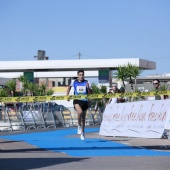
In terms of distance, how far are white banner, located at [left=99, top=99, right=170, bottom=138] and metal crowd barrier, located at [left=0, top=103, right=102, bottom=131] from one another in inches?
264

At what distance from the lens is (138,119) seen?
13586mm

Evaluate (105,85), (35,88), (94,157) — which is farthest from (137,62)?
(94,157)

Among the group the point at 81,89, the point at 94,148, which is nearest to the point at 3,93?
the point at 81,89

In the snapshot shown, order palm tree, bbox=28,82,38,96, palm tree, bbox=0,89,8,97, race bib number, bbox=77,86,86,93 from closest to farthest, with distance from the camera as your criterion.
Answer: race bib number, bbox=77,86,86,93
palm tree, bbox=0,89,8,97
palm tree, bbox=28,82,38,96

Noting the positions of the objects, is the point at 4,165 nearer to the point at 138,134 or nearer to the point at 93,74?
the point at 138,134

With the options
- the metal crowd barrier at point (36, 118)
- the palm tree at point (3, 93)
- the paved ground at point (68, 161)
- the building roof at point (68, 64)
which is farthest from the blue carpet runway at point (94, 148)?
the building roof at point (68, 64)

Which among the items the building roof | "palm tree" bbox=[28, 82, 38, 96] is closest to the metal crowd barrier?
the building roof

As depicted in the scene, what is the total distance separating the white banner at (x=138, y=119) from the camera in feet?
39.8

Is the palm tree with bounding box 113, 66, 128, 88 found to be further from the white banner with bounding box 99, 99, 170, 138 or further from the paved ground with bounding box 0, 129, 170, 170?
the paved ground with bounding box 0, 129, 170, 170

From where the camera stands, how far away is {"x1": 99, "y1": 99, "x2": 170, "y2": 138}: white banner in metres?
12.1

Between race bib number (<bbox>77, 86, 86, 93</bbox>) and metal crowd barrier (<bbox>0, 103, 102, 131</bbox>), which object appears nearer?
race bib number (<bbox>77, 86, 86, 93</bbox>)

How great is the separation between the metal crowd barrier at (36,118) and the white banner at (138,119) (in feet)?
22.0

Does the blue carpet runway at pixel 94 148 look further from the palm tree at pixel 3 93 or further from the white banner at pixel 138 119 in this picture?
the palm tree at pixel 3 93

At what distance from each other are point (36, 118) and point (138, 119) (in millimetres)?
9757
